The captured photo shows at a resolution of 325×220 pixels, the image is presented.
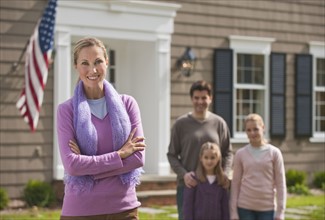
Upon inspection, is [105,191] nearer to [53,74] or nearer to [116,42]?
[53,74]

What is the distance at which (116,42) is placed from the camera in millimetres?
11312

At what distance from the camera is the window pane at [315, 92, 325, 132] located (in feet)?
43.5

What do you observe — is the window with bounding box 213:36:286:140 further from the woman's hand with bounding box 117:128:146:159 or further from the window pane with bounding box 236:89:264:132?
the woman's hand with bounding box 117:128:146:159

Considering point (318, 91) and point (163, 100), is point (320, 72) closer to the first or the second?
point (318, 91)

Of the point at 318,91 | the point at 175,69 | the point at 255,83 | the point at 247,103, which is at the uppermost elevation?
the point at 175,69

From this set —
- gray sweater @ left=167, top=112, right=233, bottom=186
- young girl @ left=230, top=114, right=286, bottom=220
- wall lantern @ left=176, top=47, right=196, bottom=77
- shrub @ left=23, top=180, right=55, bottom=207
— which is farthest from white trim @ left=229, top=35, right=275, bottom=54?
young girl @ left=230, top=114, right=286, bottom=220

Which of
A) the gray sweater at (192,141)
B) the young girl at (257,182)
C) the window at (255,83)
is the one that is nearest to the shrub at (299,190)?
the window at (255,83)

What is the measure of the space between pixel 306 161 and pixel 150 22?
412 centimetres

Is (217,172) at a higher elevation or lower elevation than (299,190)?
higher

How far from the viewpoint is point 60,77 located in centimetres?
1006

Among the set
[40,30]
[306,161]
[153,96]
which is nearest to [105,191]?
[40,30]

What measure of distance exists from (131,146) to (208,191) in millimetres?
2160

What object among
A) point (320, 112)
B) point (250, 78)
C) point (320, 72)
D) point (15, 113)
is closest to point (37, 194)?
point (15, 113)

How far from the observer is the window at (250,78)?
39.7 ft
